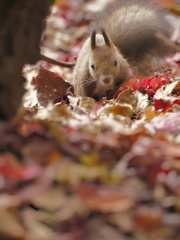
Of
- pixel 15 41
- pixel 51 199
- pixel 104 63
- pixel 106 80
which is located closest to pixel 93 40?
pixel 104 63

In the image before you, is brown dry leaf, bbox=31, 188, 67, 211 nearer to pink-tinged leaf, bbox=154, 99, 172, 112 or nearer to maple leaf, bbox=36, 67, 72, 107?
pink-tinged leaf, bbox=154, 99, 172, 112

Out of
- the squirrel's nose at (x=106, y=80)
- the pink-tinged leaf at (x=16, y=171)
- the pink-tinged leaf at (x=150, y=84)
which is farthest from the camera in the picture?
the squirrel's nose at (x=106, y=80)

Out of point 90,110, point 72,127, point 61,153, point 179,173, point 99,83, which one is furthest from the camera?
point 99,83

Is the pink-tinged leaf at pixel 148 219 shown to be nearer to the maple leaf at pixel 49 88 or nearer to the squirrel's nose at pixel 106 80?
the maple leaf at pixel 49 88

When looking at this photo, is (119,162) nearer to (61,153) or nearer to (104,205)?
(61,153)

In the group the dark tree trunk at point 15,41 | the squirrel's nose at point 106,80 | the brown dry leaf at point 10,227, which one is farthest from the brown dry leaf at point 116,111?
the brown dry leaf at point 10,227

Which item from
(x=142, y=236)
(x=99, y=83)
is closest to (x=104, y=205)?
(x=142, y=236)

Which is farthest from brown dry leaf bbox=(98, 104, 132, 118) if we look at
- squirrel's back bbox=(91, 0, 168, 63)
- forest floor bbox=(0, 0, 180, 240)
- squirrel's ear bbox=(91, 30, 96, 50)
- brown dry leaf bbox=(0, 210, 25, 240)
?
squirrel's back bbox=(91, 0, 168, 63)
